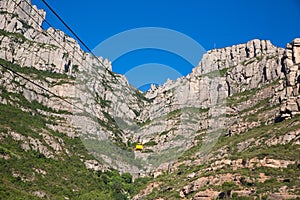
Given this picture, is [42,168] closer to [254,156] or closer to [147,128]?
[254,156]

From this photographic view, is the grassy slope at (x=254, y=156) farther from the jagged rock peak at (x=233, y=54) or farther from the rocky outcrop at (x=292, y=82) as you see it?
the jagged rock peak at (x=233, y=54)

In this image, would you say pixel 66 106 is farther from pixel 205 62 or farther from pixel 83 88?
pixel 205 62

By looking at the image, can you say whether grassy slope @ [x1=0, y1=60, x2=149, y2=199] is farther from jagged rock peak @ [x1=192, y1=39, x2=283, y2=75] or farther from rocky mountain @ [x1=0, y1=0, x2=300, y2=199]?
jagged rock peak @ [x1=192, y1=39, x2=283, y2=75]

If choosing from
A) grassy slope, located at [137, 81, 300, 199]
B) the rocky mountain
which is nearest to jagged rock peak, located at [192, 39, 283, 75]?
the rocky mountain

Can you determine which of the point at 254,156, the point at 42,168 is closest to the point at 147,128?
the point at 42,168

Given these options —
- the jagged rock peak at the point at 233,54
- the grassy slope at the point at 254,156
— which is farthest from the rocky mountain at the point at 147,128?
the jagged rock peak at the point at 233,54

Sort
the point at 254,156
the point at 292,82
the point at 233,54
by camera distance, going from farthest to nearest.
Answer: the point at 233,54, the point at 292,82, the point at 254,156
